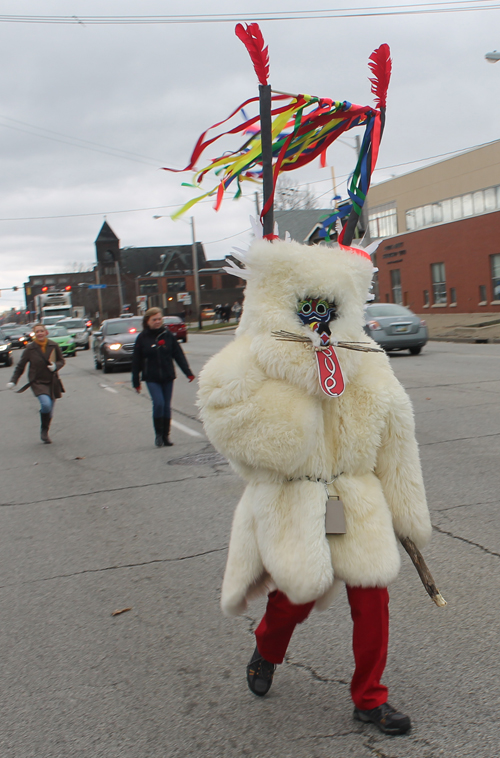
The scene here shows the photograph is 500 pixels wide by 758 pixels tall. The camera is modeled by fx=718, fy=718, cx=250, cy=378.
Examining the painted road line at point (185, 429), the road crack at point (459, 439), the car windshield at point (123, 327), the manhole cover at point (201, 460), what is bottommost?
the manhole cover at point (201, 460)

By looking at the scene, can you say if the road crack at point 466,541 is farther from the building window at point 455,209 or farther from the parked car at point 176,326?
the building window at point 455,209

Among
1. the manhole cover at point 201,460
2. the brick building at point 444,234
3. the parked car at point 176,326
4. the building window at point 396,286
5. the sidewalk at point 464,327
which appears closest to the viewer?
the manhole cover at point 201,460

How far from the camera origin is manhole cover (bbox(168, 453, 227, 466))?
775 centimetres

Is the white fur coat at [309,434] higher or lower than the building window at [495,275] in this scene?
lower

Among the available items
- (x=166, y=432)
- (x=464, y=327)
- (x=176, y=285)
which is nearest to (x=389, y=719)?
(x=166, y=432)

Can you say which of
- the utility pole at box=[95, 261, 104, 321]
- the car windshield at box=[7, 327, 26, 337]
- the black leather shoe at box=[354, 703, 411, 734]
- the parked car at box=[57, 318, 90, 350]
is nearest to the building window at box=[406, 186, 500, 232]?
the parked car at box=[57, 318, 90, 350]

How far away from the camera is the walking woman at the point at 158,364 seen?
9.02m

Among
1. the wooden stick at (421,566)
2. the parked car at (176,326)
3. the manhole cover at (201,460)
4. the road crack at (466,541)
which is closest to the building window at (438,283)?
the parked car at (176,326)

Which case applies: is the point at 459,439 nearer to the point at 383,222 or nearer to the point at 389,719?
the point at 389,719

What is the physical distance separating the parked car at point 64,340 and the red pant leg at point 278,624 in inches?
1061

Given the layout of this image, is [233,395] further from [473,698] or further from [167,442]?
[167,442]

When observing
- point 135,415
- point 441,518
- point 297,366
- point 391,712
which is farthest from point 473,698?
point 135,415

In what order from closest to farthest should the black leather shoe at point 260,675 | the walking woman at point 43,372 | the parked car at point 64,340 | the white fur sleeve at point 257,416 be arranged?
the white fur sleeve at point 257,416 < the black leather shoe at point 260,675 < the walking woman at point 43,372 < the parked car at point 64,340

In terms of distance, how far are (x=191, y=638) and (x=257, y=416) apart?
1.57m
